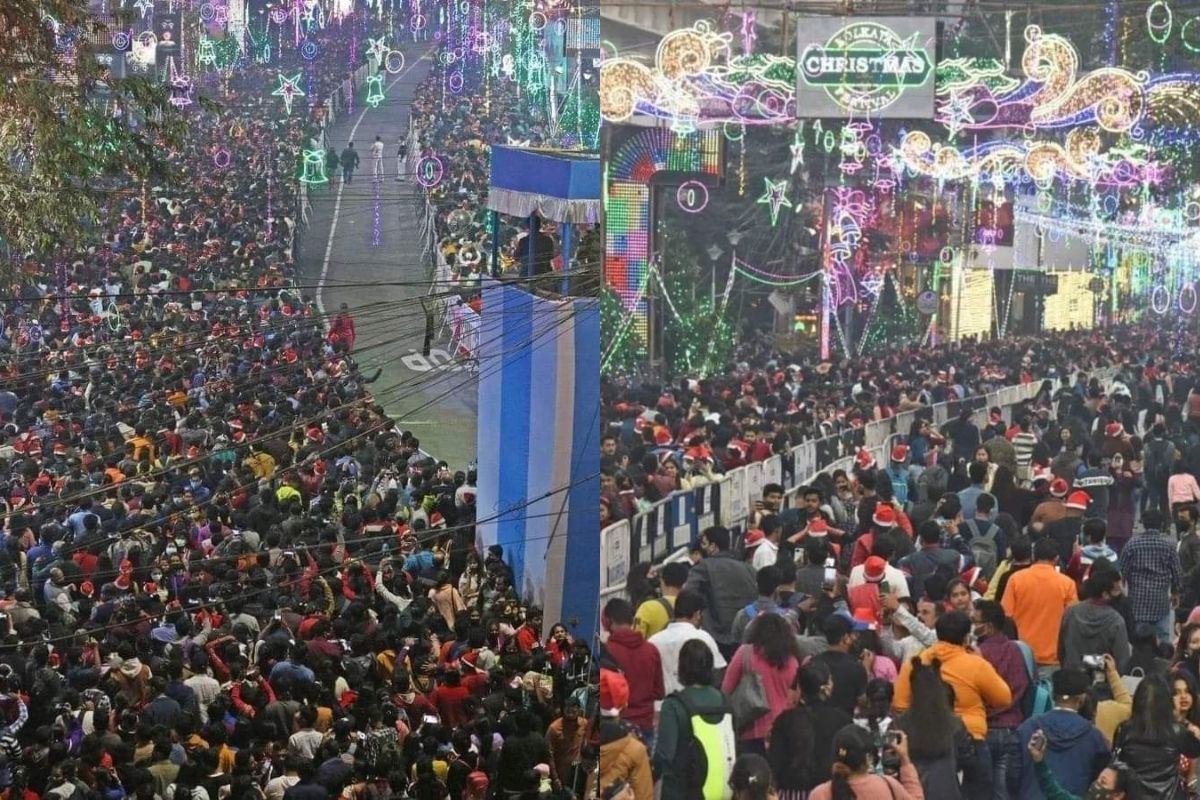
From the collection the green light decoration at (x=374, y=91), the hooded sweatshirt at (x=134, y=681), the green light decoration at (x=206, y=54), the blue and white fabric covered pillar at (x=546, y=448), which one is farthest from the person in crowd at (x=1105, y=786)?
the green light decoration at (x=374, y=91)

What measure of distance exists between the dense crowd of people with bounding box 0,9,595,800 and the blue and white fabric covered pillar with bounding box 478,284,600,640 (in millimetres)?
361

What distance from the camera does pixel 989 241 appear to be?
190 inches

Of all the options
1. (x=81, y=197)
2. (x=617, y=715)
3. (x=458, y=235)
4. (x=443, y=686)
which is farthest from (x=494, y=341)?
(x=617, y=715)

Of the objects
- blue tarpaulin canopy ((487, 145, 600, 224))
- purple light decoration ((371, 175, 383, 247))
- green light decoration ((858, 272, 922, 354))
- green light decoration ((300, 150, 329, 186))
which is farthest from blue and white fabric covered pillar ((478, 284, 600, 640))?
green light decoration ((300, 150, 329, 186))

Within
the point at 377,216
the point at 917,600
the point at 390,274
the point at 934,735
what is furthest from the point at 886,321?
the point at 377,216

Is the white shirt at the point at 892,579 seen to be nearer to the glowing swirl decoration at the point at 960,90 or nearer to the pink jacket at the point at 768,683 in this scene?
the pink jacket at the point at 768,683

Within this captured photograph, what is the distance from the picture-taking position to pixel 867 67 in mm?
4633

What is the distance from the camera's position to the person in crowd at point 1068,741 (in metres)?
4.55

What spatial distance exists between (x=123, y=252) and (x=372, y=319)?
3436mm

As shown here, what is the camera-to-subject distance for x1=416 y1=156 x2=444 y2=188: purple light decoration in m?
27.9

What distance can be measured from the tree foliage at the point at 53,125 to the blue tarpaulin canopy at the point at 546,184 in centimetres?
274

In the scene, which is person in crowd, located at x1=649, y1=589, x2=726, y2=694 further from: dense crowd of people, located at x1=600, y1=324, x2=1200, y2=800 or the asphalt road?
the asphalt road

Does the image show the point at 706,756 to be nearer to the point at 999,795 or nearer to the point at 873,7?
the point at 999,795

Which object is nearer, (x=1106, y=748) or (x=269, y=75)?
(x=1106, y=748)
